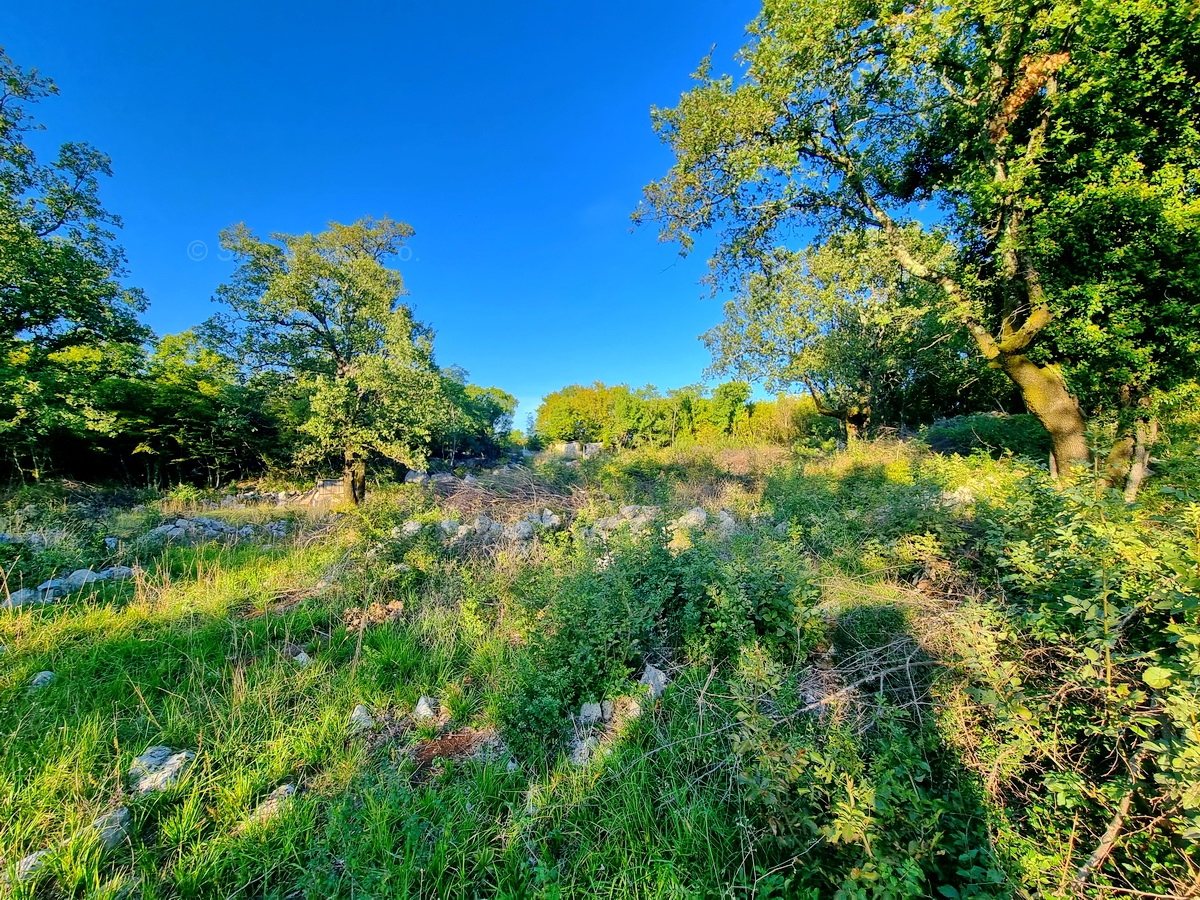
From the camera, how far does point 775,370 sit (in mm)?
13617

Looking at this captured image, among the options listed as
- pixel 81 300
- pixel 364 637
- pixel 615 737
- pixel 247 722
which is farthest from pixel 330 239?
pixel 615 737

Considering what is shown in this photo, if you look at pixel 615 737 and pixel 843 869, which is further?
pixel 615 737

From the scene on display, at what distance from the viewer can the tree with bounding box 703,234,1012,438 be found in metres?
10.1

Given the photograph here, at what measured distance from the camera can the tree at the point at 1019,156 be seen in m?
4.27

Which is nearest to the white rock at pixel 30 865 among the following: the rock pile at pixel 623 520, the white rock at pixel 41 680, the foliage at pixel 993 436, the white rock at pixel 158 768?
the white rock at pixel 158 768

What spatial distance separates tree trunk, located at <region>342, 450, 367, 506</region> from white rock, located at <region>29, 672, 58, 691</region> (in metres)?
7.93

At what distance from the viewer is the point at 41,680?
286 cm

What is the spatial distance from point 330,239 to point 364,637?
11.0m

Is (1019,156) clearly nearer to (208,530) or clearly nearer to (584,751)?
(584,751)

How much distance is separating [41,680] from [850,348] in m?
15.8

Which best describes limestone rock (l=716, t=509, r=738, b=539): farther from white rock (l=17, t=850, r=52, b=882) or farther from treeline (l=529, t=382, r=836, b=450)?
treeline (l=529, t=382, r=836, b=450)

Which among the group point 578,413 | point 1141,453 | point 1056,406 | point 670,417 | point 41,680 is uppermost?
point 578,413

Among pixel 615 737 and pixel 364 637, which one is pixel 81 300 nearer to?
pixel 364 637

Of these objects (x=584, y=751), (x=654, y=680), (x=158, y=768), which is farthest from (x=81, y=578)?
(x=654, y=680)
